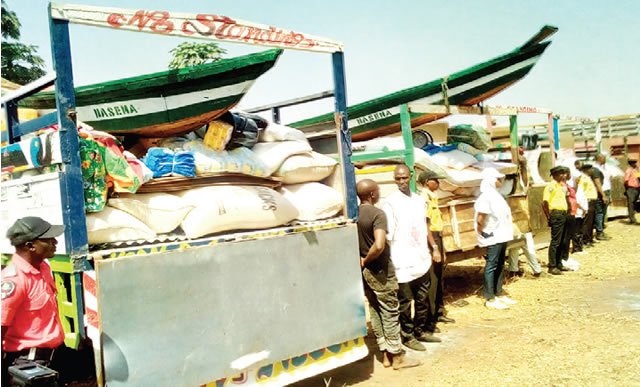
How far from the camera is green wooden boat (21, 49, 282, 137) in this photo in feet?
12.3

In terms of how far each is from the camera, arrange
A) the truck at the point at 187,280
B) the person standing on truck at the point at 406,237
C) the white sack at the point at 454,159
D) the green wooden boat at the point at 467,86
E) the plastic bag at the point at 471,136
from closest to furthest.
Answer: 1. the truck at the point at 187,280
2. the person standing on truck at the point at 406,237
3. the white sack at the point at 454,159
4. the green wooden boat at the point at 467,86
5. the plastic bag at the point at 471,136

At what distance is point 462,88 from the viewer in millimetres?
7078

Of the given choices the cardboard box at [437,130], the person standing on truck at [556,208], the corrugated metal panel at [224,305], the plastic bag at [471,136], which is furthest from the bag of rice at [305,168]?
the person standing on truck at [556,208]

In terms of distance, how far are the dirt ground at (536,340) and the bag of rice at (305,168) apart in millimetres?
1673

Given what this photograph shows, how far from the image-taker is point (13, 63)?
2020 centimetres

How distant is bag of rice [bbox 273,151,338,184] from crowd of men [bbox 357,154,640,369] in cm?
34

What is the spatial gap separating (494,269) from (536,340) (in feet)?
4.31

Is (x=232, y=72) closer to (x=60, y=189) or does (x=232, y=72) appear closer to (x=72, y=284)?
(x=60, y=189)

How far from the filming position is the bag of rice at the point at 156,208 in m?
3.25

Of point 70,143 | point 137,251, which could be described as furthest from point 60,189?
point 137,251

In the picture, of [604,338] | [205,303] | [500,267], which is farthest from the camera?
[500,267]

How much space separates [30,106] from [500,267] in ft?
17.1

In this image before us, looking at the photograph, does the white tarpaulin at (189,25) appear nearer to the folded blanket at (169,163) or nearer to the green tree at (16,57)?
the folded blanket at (169,163)

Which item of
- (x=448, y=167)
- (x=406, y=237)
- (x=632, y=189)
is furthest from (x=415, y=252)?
(x=632, y=189)
